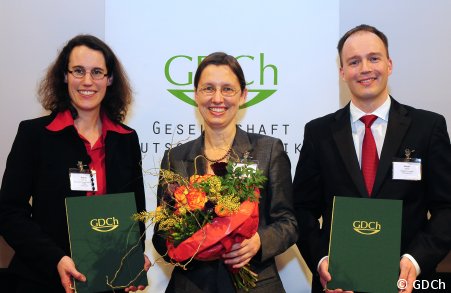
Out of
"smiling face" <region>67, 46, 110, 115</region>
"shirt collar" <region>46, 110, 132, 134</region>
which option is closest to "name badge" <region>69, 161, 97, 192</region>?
"shirt collar" <region>46, 110, 132, 134</region>

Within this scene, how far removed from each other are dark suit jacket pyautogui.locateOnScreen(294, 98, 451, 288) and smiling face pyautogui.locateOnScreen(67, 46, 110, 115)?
3.93 feet

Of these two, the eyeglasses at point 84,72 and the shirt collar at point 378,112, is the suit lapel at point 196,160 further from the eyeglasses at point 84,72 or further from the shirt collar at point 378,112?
the shirt collar at point 378,112

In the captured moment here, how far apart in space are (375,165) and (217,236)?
0.98 metres

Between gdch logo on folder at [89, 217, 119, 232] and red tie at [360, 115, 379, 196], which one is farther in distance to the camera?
red tie at [360, 115, 379, 196]

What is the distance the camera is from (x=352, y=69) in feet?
9.53

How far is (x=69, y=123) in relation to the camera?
2949 millimetres

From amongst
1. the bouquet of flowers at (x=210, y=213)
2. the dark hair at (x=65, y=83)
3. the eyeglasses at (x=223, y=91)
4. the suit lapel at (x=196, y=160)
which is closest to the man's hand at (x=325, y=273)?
the bouquet of flowers at (x=210, y=213)

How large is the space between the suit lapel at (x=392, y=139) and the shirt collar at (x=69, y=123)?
1.38 metres

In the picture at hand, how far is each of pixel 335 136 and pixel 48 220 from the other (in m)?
1.54

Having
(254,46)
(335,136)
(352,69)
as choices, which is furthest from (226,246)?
(254,46)

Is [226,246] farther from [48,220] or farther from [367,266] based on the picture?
[48,220]

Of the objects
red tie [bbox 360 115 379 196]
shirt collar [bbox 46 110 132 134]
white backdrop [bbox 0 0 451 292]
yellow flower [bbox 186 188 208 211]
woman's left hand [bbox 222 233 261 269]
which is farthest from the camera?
white backdrop [bbox 0 0 451 292]

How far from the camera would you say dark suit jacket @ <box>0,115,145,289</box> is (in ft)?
8.92

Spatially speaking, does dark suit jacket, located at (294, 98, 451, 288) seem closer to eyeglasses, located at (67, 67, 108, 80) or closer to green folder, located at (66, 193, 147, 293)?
green folder, located at (66, 193, 147, 293)
